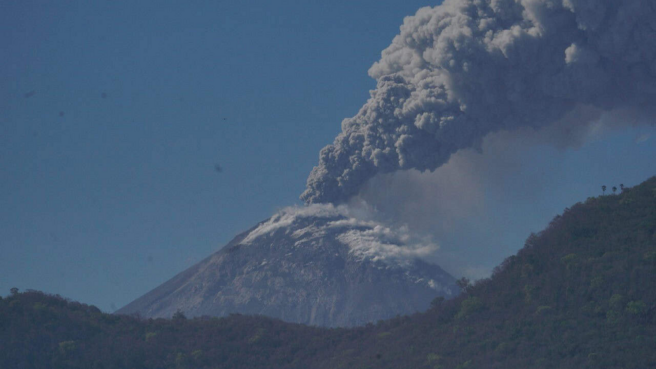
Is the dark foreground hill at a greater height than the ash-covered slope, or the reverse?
the ash-covered slope

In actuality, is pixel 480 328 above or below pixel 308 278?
below

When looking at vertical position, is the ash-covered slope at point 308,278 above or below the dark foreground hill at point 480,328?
above

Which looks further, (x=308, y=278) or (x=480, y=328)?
(x=308, y=278)

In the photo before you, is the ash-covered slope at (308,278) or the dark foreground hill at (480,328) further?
the ash-covered slope at (308,278)

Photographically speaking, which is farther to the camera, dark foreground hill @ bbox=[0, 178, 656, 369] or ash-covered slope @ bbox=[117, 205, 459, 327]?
ash-covered slope @ bbox=[117, 205, 459, 327]
